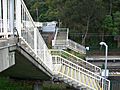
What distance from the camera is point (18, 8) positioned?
8.42 m

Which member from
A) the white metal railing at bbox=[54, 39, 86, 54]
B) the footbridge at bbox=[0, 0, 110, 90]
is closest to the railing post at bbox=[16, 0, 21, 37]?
the footbridge at bbox=[0, 0, 110, 90]

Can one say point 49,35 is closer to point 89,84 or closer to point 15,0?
point 89,84

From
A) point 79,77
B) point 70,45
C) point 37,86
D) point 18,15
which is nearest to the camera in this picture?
point 18,15

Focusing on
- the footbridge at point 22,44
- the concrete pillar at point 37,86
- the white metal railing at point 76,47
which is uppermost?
the footbridge at point 22,44

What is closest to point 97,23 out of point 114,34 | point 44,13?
point 114,34

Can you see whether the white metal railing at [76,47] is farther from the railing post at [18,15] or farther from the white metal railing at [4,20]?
the white metal railing at [4,20]

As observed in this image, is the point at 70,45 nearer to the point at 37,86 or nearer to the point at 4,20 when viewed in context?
the point at 37,86

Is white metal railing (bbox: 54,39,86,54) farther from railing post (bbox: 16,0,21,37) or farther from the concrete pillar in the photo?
railing post (bbox: 16,0,21,37)

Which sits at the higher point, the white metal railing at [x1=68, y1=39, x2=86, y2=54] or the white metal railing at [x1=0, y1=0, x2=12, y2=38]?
the white metal railing at [x1=0, y1=0, x2=12, y2=38]

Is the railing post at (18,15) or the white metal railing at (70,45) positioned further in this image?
the white metal railing at (70,45)

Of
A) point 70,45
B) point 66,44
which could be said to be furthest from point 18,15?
point 70,45

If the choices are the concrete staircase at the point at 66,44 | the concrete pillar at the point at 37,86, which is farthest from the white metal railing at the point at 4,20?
the concrete staircase at the point at 66,44

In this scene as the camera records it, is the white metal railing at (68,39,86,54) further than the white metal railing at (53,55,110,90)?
Yes

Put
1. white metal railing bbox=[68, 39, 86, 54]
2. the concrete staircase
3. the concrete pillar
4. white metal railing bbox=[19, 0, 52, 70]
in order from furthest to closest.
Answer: white metal railing bbox=[68, 39, 86, 54] → the concrete staircase → the concrete pillar → white metal railing bbox=[19, 0, 52, 70]
